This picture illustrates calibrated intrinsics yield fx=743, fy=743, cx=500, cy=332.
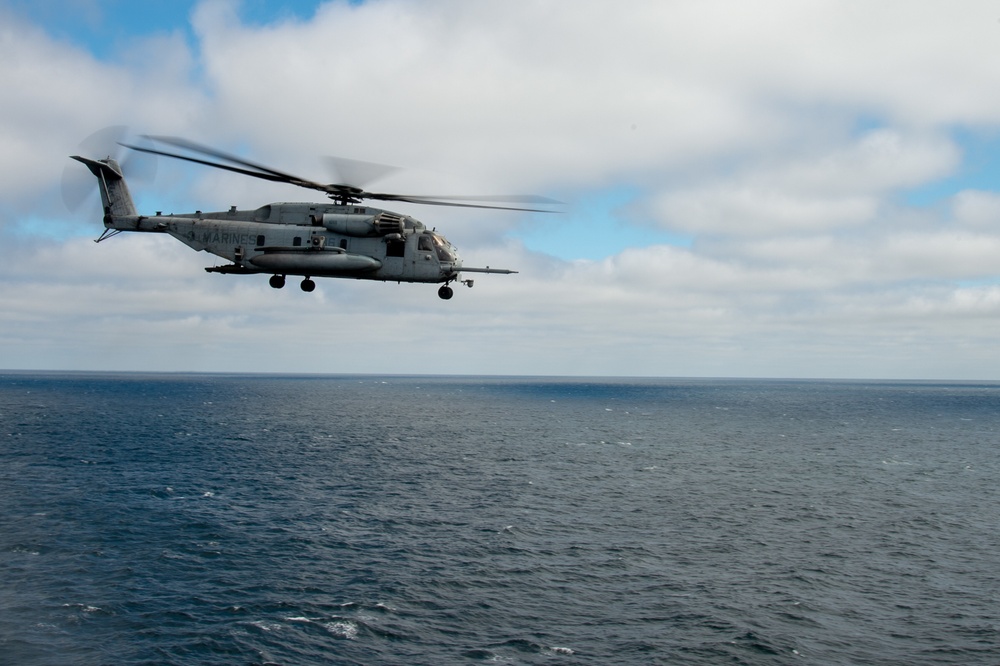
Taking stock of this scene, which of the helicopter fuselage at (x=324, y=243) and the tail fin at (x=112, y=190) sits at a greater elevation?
the tail fin at (x=112, y=190)

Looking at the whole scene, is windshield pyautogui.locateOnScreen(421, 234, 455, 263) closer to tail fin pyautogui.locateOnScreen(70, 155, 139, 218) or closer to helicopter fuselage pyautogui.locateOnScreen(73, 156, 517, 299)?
helicopter fuselage pyautogui.locateOnScreen(73, 156, 517, 299)

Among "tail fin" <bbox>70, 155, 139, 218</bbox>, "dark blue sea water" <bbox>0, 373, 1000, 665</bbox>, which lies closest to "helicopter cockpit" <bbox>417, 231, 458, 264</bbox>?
"tail fin" <bbox>70, 155, 139, 218</bbox>

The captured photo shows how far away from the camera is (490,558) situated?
59.5 metres

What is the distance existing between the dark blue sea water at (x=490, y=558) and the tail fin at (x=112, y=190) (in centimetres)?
2488

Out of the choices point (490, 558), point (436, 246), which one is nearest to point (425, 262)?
point (436, 246)

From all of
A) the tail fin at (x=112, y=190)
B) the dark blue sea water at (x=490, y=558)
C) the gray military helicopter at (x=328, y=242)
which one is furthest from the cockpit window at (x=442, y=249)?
the dark blue sea water at (x=490, y=558)

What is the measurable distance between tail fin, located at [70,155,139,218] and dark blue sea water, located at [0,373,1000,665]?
2488 cm

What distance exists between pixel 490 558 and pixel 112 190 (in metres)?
38.0

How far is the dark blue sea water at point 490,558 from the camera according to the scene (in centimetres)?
4456

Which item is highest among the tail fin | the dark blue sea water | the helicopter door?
the tail fin

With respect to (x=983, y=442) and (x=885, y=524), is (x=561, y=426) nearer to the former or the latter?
(x=983, y=442)

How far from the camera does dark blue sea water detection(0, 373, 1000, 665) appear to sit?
146 feet

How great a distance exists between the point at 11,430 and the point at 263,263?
13379cm

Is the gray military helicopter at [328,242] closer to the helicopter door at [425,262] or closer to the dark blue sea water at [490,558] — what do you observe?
the helicopter door at [425,262]
